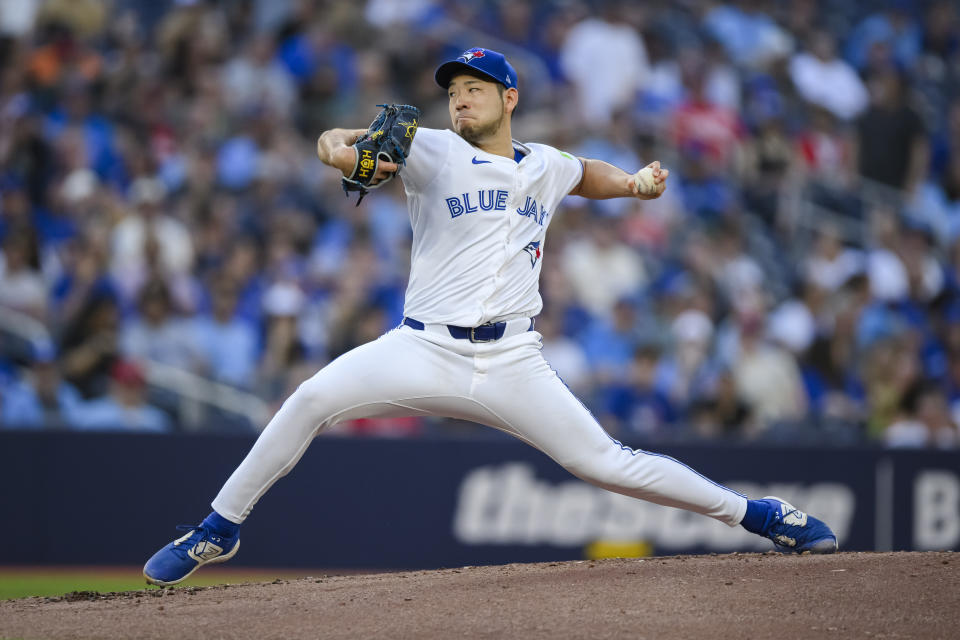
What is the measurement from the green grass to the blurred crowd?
3.58ft

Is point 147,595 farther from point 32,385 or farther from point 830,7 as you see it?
point 830,7

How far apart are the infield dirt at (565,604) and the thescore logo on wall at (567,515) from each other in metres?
3.91

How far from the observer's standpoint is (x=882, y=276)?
12141 millimetres

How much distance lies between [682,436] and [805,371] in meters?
1.65

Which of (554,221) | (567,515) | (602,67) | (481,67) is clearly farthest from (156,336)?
(602,67)

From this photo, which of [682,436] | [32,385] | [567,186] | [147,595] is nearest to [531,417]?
[567,186]

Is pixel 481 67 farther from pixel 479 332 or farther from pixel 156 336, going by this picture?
pixel 156 336

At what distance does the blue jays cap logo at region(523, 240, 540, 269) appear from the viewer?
17.0 feet

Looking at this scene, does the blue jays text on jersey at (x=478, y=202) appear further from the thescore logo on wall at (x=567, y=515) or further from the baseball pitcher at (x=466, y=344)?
the thescore logo on wall at (x=567, y=515)

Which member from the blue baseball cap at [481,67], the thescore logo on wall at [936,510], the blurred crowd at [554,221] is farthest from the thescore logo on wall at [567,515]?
the blue baseball cap at [481,67]

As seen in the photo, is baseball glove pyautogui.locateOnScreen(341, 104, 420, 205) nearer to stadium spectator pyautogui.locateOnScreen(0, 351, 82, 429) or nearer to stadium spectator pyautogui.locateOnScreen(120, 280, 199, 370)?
stadium spectator pyautogui.locateOnScreen(120, 280, 199, 370)

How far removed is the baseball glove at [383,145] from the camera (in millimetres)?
4582

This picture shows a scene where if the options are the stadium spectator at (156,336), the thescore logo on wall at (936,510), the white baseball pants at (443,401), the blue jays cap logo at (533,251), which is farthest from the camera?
the thescore logo on wall at (936,510)

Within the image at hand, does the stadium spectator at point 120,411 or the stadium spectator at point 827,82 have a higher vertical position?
the stadium spectator at point 827,82
